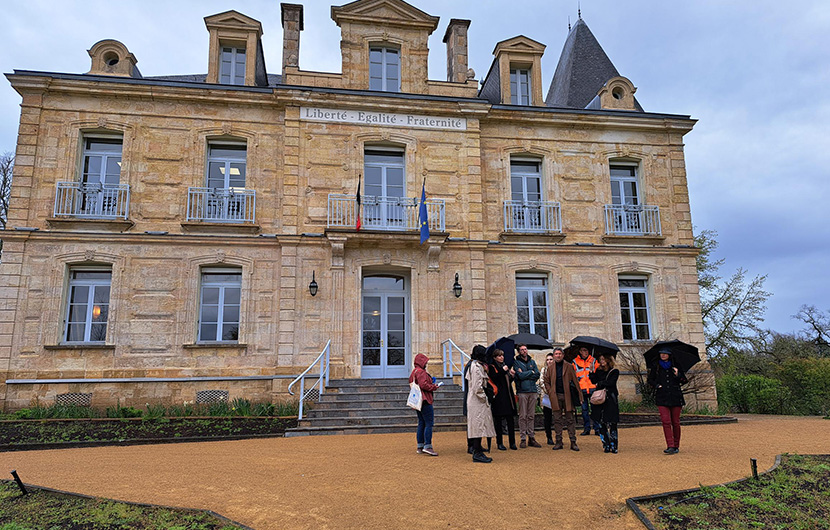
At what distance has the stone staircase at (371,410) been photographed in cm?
925

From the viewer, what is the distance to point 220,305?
1195 centimetres

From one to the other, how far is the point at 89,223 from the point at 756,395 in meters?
16.2

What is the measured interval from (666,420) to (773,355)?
1864 cm

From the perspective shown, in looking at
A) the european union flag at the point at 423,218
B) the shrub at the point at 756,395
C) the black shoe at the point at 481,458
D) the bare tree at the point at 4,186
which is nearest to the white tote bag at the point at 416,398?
the black shoe at the point at 481,458

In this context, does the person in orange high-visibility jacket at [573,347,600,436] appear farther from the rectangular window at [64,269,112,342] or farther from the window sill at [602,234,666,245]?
the rectangular window at [64,269,112,342]

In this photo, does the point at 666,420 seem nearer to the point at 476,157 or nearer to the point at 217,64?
the point at 476,157

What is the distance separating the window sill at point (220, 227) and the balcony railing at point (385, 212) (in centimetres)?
179

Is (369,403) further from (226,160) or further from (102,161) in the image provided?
(102,161)

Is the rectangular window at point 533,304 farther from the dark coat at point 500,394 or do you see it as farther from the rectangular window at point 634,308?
the dark coat at point 500,394

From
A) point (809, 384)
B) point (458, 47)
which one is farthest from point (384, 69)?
point (809, 384)

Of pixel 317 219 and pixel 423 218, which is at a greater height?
pixel 317 219

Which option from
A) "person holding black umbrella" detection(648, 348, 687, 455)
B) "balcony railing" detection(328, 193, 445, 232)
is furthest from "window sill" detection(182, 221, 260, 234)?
"person holding black umbrella" detection(648, 348, 687, 455)

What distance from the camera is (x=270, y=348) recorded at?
38.2 feet

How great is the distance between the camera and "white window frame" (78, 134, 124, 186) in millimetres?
12172
